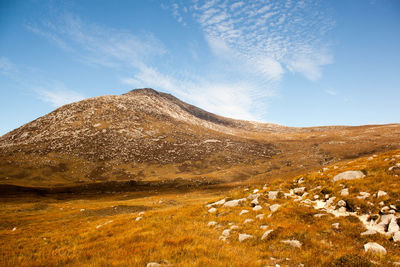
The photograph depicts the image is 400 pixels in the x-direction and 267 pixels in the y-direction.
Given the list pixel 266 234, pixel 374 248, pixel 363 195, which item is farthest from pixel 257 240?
pixel 363 195

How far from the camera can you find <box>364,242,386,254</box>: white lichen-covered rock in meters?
7.17

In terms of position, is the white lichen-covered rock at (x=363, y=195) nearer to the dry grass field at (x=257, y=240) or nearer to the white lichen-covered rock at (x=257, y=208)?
the dry grass field at (x=257, y=240)

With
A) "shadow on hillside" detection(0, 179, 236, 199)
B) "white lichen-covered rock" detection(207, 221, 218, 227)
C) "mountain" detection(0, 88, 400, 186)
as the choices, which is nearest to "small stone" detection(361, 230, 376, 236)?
"white lichen-covered rock" detection(207, 221, 218, 227)

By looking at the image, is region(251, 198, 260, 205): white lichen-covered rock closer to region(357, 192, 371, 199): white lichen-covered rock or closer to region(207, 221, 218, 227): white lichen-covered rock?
region(207, 221, 218, 227): white lichen-covered rock

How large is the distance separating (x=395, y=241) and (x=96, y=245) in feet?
48.8

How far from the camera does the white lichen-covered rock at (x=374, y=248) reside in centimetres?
717

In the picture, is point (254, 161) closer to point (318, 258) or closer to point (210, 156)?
point (210, 156)

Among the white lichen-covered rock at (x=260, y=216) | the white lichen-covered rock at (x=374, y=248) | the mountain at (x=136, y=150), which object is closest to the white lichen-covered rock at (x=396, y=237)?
the white lichen-covered rock at (x=374, y=248)

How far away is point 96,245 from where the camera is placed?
11641 mm

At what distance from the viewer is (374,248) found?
24.2ft

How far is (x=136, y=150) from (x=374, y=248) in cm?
12446

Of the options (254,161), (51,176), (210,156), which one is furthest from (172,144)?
(51,176)

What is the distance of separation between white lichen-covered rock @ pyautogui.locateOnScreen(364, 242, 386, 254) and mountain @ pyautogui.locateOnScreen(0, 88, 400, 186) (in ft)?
251

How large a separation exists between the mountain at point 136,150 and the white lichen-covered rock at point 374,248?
76538mm
